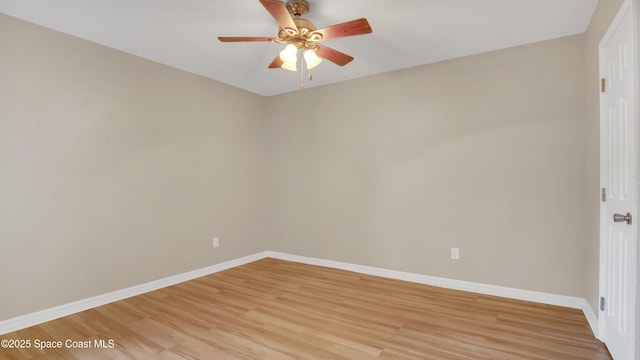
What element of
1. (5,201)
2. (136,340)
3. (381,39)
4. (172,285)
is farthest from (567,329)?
(5,201)

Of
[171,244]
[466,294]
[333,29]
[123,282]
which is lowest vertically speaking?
[466,294]

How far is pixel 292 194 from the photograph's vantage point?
15.0 ft

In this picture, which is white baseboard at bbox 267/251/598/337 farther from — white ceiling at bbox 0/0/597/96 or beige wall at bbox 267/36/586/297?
white ceiling at bbox 0/0/597/96

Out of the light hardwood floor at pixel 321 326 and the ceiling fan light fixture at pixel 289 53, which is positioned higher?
the ceiling fan light fixture at pixel 289 53

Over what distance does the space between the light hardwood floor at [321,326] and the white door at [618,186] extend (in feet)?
1.26

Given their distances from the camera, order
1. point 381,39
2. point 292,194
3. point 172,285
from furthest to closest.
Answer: point 292,194 < point 172,285 < point 381,39

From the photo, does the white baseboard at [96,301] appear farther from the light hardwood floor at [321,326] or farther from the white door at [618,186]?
the white door at [618,186]

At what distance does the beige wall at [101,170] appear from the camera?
8.19 feet

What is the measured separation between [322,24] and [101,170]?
2.51 meters

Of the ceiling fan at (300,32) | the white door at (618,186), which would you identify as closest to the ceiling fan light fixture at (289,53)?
the ceiling fan at (300,32)

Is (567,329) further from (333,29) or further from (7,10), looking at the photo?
(7,10)

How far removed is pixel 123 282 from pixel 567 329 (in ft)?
13.2

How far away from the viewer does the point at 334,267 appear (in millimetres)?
4152

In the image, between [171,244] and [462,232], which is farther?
[171,244]
